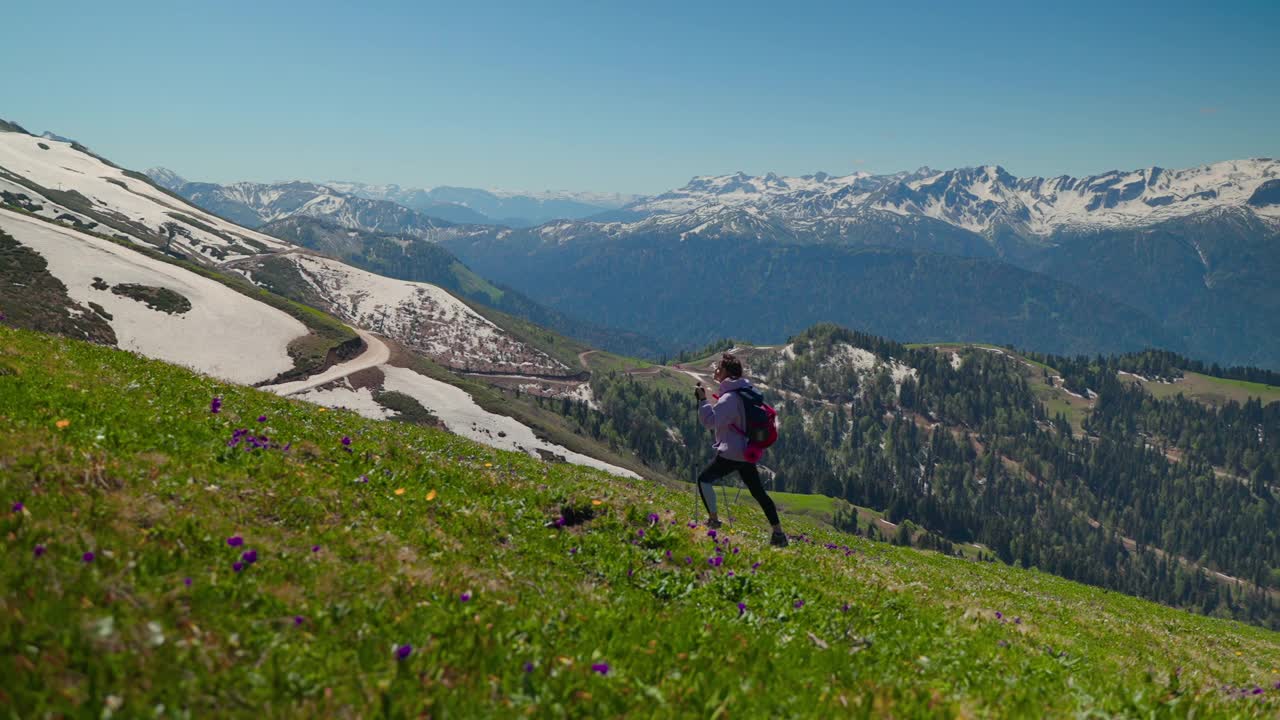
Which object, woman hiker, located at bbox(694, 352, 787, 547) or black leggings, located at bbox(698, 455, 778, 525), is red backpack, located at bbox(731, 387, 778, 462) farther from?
black leggings, located at bbox(698, 455, 778, 525)

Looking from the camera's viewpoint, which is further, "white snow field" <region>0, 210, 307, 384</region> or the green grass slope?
"white snow field" <region>0, 210, 307, 384</region>

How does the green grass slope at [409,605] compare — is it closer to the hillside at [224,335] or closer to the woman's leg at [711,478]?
the woman's leg at [711,478]

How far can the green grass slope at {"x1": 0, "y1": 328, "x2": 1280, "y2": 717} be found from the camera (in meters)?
5.28

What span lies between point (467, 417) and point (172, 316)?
166ft

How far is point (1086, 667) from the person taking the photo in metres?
9.68

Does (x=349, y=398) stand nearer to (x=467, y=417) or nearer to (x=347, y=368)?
(x=347, y=368)

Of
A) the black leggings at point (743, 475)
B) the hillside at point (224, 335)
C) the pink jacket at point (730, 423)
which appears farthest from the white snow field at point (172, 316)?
the pink jacket at point (730, 423)

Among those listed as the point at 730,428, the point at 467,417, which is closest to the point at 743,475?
the point at 730,428

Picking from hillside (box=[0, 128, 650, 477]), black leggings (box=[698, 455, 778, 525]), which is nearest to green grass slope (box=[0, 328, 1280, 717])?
black leggings (box=[698, 455, 778, 525])

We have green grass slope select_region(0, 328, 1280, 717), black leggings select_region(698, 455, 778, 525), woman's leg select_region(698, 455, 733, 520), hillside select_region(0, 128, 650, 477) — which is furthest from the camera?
hillside select_region(0, 128, 650, 477)

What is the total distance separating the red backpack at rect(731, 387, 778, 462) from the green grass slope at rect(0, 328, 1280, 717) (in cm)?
209

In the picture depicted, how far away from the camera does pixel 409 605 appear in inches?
279

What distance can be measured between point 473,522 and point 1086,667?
31.7 ft

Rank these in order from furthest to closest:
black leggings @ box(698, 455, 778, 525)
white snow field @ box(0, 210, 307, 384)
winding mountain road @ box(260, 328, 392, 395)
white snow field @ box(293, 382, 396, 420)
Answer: white snow field @ box(0, 210, 307, 384)
winding mountain road @ box(260, 328, 392, 395)
white snow field @ box(293, 382, 396, 420)
black leggings @ box(698, 455, 778, 525)
